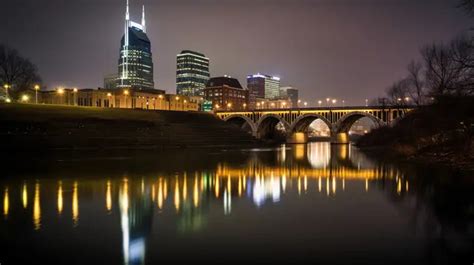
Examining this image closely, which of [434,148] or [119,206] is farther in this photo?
[434,148]

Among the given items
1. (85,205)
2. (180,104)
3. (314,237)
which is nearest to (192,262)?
(314,237)

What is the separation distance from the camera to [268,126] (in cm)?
14925

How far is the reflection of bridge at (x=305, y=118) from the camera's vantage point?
114125 mm

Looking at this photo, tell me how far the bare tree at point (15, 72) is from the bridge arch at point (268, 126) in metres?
70.7

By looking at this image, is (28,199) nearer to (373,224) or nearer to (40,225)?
(40,225)

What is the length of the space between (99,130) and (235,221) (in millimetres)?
68724

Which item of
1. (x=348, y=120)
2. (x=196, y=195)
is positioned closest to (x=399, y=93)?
(x=348, y=120)

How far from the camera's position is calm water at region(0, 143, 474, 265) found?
10.5 meters

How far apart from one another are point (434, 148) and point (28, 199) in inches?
1604

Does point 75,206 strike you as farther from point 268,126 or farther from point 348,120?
point 268,126

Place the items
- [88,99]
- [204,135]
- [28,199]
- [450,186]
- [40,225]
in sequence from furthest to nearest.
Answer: [88,99]
[204,135]
[450,186]
[28,199]
[40,225]

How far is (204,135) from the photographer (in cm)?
9175

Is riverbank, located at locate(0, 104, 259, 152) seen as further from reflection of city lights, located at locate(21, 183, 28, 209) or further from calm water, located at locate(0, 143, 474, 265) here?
calm water, located at locate(0, 143, 474, 265)

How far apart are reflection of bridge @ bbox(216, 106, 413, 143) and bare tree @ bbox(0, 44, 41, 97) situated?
61.8 metres
